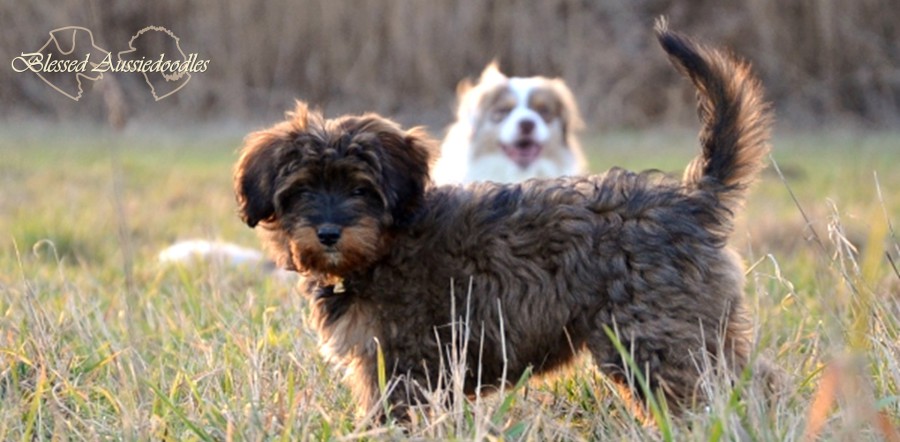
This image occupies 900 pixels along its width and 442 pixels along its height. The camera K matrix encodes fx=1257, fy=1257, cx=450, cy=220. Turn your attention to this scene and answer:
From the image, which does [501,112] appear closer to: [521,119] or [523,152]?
[521,119]

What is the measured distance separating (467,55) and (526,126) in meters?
9.12

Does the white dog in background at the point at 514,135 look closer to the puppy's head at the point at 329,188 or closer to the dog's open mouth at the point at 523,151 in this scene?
the dog's open mouth at the point at 523,151

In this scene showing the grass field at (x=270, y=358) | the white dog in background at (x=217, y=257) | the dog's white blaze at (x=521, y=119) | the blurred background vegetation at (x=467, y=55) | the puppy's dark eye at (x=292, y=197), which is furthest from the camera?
the blurred background vegetation at (x=467, y=55)

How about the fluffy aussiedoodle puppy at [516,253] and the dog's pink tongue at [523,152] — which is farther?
the dog's pink tongue at [523,152]

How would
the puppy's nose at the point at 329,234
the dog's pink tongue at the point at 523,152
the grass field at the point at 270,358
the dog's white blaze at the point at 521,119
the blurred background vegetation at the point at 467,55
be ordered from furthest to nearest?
the blurred background vegetation at the point at 467,55
the dog's pink tongue at the point at 523,152
the dog's white blaze at the point at 521,119
the puppy's nose at the point at 329,234
the grass field at the point at 270,358

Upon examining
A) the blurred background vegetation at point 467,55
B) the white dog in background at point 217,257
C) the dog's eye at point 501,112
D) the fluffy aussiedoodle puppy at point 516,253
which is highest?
the blurred background vegetation at point 467,55

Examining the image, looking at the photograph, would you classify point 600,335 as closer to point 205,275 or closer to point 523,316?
point 523,316

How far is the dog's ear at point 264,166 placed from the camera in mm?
4270

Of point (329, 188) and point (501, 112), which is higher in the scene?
point (501, 112)

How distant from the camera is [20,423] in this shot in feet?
13.2

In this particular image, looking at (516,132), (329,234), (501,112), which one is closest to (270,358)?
(329,234)

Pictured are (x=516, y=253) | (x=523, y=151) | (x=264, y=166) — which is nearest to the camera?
(x=516, y=253)

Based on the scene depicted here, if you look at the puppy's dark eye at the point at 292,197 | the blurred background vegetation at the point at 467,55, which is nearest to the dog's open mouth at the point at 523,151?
the puppy's dark eye at the point at 292,197

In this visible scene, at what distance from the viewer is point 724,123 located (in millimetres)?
4277
